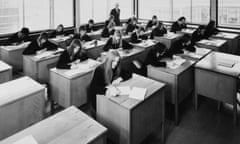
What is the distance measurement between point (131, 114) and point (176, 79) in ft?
3.81

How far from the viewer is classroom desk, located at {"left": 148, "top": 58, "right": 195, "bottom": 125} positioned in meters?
3.04

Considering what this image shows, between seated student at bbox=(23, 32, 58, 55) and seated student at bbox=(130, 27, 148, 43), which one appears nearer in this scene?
seated student at bbox=(23, 32, 58, 55)

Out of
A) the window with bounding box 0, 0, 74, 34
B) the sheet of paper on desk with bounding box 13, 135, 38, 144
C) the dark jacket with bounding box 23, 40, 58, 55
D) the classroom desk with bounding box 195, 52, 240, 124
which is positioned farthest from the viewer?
the window with bounding box 0, 0, 74, 34

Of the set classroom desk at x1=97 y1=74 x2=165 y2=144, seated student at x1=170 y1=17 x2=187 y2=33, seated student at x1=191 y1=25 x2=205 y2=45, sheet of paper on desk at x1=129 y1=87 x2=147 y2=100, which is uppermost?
seated student at x1=170 y1=17 x2=187 y2=33

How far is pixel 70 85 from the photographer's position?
310 centimetres

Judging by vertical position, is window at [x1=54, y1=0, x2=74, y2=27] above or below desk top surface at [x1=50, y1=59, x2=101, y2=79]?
above

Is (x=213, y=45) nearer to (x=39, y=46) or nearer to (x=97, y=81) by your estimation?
(x=97, y=81)

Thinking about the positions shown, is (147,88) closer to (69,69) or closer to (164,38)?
(69,69)

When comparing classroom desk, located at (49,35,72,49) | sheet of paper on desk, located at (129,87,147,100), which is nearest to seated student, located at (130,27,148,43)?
classroom desk, located at (49,35,72,49)

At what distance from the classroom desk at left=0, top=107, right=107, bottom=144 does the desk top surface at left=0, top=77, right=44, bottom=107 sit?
74 cm

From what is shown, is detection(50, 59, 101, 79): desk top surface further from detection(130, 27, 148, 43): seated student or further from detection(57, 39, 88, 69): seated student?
detection(130, 27, 148, 43): seated student

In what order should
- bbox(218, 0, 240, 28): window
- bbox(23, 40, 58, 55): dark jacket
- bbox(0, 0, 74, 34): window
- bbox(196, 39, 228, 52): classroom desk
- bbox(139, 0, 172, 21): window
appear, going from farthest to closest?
bbox(139, 0, 172, 21): window
bbox(218, 0, 240, 28): window
bbox(0, 0, 74, 34): window
bbox(196, 39, 228, 52): classroom desk
bbox(23, 40, 58, 55): dark jacket

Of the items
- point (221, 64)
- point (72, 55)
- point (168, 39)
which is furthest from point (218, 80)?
point (168, 39)

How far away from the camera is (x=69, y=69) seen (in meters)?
3.38
